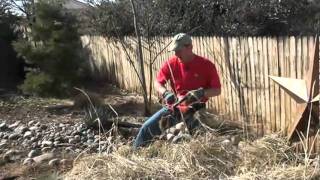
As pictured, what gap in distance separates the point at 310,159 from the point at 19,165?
14.5 ft

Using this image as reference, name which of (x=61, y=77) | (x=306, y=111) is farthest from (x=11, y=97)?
(x=306, y=111)

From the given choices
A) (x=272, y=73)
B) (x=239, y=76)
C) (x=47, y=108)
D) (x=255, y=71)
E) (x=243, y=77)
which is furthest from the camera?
(x=47, y=108)

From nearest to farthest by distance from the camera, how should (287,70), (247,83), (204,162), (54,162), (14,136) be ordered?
(204,162) → (54,162) → (287,70) → (247,83) → (14,136)

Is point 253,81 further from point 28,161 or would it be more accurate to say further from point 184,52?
point 28,161

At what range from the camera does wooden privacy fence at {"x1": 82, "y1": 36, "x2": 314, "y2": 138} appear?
7098mm

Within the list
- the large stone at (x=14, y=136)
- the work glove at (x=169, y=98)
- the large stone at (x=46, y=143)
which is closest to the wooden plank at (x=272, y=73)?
the work glove at (x=169, y=98)

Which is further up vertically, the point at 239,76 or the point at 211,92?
the point at 211,92

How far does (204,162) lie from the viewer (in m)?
3.43

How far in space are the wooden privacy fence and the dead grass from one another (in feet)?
9.21

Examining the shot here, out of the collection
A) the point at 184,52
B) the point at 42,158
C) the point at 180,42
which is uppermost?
the point at 180,42

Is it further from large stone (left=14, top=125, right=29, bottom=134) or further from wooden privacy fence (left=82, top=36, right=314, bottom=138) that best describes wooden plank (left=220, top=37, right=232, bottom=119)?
large stone (left=14, top=125, right=29, bottom=134)

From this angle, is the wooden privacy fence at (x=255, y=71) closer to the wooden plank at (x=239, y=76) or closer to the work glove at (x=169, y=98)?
the wooden plank at (x=239, y=76)

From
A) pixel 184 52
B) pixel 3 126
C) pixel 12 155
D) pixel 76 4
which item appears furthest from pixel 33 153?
pixel 76 4

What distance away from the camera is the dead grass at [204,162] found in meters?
3.26
